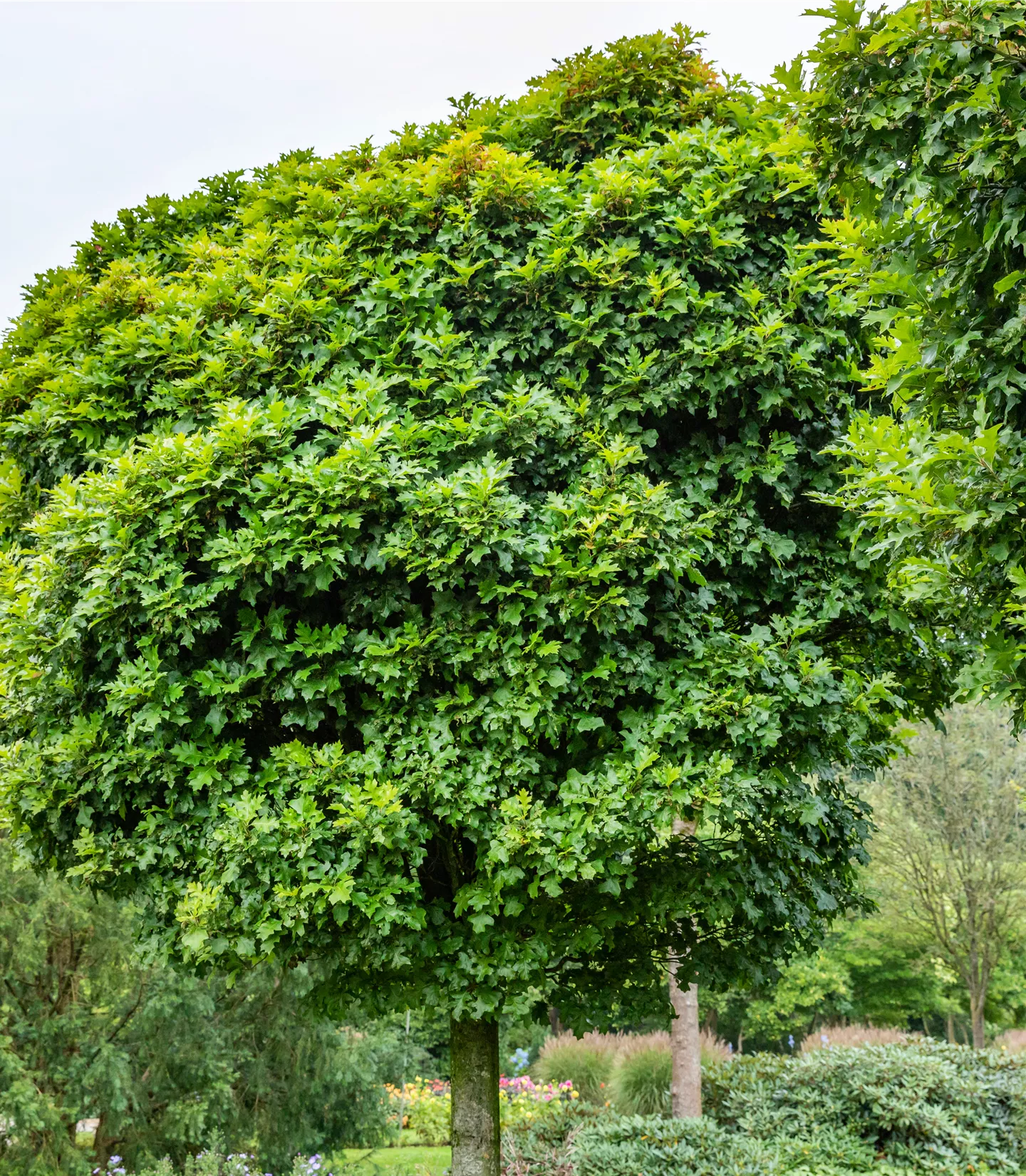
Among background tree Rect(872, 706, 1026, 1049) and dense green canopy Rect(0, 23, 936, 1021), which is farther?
background tree Rect(872, 706, 1026, 1049)

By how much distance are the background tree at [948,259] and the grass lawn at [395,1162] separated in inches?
252

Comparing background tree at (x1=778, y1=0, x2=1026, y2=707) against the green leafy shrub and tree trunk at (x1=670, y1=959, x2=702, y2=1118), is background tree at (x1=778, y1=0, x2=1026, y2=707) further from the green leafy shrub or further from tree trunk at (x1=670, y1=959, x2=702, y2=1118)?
the green leafy shrub

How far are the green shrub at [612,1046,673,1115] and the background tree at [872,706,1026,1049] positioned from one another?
6.96 m

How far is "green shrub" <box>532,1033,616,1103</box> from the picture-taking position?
11430mm

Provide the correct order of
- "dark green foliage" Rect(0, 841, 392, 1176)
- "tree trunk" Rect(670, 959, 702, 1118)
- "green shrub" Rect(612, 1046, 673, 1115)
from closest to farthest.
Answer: "dark green foliage" Rect(0, 841, 392, 1176) → "tree trunk" Rect(670, 959, 702, 1118) → "green shrub" Rect(612, 1046, 673, 1115)

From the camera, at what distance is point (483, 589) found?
180 inches

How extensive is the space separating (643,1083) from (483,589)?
27.0 ft

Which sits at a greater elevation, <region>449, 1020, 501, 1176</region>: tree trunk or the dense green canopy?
the dense green canopy

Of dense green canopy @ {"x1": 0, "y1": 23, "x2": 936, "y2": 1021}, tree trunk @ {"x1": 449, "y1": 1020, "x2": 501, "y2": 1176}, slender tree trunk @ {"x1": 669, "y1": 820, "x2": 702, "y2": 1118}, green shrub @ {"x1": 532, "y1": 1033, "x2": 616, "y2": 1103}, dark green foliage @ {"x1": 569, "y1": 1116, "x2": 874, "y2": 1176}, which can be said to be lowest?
green shrub @ {"x1": 532, "y1": 1033, "x2": 616, "y2": 1103}

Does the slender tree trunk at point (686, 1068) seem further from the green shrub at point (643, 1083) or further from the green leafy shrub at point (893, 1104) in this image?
the green shrub at point (643, 1083)

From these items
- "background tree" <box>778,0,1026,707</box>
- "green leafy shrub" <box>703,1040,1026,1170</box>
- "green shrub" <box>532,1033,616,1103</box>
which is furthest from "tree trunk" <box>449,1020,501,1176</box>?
"green shrub" <box>532,1033,616,1103</box>

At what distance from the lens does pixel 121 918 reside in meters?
8.59

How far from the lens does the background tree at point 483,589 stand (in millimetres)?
4449

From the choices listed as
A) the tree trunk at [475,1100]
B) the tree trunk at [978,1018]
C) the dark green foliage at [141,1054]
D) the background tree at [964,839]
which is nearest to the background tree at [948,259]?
the tree trunk at [475,1100]
